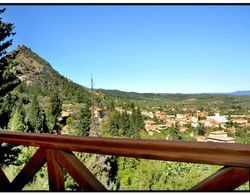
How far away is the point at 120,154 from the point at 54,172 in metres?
0.44

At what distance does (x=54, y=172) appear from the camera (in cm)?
158

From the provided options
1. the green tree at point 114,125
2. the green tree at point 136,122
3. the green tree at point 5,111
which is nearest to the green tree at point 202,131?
the green tree at point 136,122

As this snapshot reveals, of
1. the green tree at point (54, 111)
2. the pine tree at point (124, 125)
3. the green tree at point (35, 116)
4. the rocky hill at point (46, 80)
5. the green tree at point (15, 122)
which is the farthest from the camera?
the green tree at point (54, 111)

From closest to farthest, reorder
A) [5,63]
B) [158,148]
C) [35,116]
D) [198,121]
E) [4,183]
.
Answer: [158,148]
[4,183]
[5,63]
[198,121]
[35,116]

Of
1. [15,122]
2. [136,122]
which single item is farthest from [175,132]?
[15,122]

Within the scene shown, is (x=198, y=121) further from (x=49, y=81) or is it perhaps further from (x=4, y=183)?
(x=4, y=183)

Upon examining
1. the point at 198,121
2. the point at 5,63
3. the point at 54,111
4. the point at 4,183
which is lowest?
the point at 198,121

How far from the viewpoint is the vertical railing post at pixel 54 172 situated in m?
1.57

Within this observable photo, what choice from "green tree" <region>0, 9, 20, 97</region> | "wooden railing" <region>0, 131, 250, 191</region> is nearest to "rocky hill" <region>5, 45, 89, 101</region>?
"green tree" <region>0, 9, 20, 97</region>

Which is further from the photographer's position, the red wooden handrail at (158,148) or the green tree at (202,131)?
the green tree at (202,131)

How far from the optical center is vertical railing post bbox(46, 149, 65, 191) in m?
1.57

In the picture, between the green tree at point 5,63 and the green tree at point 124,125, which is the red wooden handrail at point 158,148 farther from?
the green tree at point 124,125

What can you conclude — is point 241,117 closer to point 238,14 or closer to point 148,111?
point 238,14

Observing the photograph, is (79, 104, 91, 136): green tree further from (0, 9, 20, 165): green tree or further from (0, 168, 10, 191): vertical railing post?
(0, 168, 10, 191): vertical railing post
